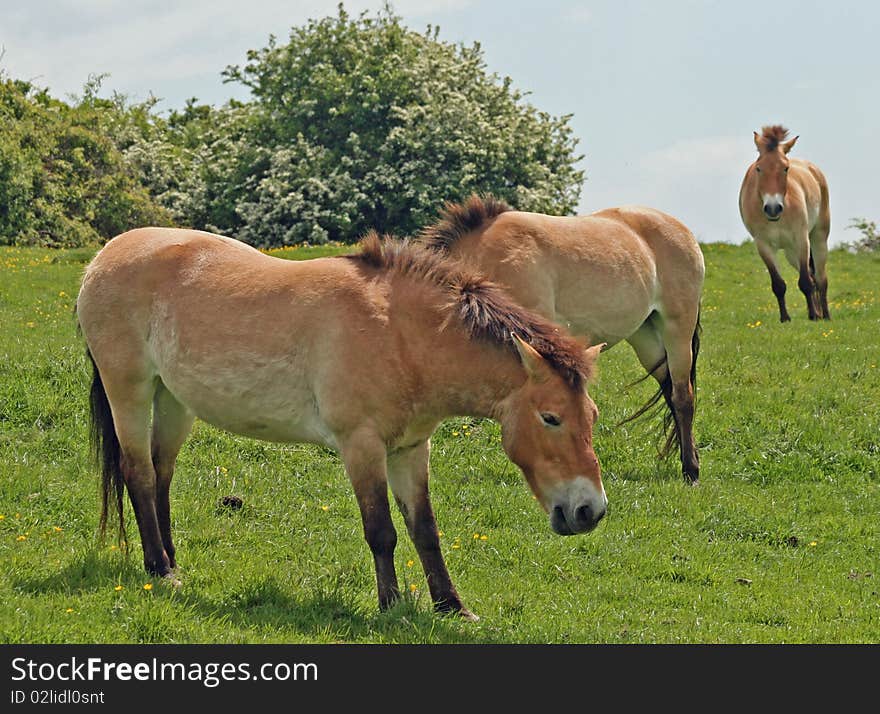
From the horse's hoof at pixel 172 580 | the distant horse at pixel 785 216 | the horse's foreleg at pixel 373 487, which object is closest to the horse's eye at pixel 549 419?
the horse's foreleg at pixel 373 487

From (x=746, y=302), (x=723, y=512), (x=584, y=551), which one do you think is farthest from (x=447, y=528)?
(x=746, y=302)

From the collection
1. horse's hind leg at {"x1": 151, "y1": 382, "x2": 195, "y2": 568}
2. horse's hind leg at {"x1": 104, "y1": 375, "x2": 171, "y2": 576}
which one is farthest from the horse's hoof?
horse's hind leg at {"x1": 151, "y1": 382, "x2": 195, "y2": 568}

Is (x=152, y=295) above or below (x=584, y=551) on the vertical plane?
above

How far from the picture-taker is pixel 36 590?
5.77m

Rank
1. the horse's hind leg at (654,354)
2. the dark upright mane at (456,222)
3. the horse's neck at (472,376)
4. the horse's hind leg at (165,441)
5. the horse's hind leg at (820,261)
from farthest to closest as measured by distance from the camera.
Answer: the horse's hind leg at (820,261) → the horse's hind leg at (654,354) → the dark upright mane at (456,222) → the horse's hind leg at (165,441) → the horse's neck at (472,376)

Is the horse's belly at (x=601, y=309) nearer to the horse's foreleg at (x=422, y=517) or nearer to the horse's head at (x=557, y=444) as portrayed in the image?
the horse's foreleg at (x=422, y=517)

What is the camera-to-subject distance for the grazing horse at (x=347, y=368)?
5504 mm

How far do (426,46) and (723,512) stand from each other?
94.8 ft

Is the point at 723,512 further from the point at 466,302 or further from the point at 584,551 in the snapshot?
the point at 466,302

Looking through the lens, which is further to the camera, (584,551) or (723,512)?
(723,512)

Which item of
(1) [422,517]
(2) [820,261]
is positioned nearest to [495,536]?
(1) [422,517]

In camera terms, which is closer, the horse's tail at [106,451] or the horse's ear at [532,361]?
the horse's ear at [532,361]

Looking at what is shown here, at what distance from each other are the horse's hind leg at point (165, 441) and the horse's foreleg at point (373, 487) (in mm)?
1614
